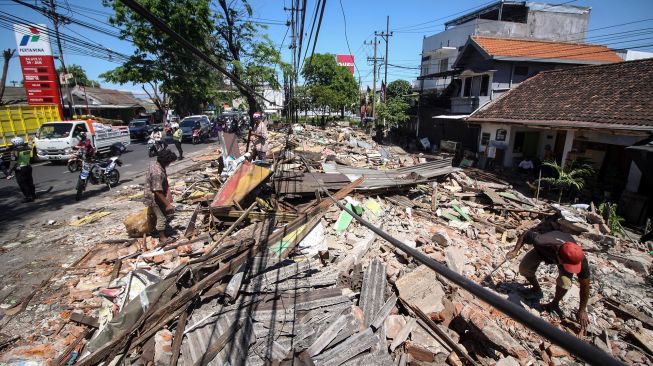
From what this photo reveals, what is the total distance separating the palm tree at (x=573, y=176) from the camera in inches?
419

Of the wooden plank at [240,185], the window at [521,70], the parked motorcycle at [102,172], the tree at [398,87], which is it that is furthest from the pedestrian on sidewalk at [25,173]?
the tree at [398,87]

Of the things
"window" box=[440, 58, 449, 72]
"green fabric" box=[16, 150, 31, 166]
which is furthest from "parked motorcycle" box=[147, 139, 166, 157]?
"window" box=[440, 58, 449, 72]

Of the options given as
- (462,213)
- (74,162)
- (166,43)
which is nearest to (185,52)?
(166,43)

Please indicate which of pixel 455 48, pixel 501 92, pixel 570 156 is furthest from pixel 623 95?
pixel 455 48

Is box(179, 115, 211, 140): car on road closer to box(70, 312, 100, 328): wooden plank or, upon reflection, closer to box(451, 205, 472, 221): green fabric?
box(451, 205, 472, 221): green fabric

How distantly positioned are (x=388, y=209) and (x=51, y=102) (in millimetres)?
23002

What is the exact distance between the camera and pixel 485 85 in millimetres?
20422

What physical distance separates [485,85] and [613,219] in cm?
1390

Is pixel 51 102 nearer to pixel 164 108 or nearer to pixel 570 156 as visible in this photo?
pixel 164 108

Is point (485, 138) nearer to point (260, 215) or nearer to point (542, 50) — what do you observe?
point (542, 50)

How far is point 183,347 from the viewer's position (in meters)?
3.48

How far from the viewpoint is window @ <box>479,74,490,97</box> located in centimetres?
2010

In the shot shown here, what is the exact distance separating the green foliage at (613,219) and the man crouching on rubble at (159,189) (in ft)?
38.1

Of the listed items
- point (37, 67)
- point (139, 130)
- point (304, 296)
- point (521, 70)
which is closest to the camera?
point (304, 296)
